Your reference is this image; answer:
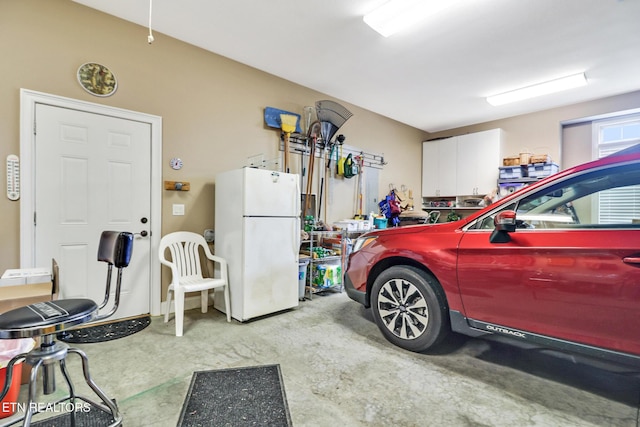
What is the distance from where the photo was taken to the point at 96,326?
113 inches

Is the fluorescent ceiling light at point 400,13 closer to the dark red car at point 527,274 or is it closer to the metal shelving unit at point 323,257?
the dark red car at point 527,274

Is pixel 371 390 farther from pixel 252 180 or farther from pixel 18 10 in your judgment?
pixel 18 10

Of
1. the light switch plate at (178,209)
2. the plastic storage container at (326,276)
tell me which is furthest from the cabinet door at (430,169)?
the light switch plate at (178,209)

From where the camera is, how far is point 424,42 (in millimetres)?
3174

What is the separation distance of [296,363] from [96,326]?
2.09m

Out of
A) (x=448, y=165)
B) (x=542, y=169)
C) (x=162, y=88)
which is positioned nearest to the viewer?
(x=162, y=88)

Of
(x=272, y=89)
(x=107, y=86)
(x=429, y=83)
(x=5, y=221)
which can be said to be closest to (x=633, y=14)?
(x=429, y=83)

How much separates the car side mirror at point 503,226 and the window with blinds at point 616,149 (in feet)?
10.9

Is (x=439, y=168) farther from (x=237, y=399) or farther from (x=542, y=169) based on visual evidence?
(x=237, y=399)

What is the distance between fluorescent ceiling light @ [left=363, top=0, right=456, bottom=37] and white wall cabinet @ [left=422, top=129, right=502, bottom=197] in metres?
3.52

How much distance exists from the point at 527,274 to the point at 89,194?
3.70 meters

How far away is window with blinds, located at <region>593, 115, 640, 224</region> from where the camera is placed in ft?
13.8

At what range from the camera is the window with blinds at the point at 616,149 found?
4.21 meters

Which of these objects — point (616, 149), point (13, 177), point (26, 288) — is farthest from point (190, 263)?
point (616, 149)
